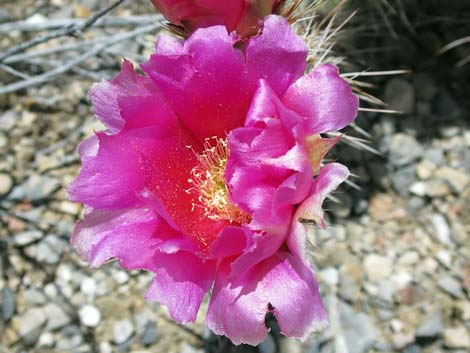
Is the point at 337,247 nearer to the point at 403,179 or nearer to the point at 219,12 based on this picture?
the point at 403,179

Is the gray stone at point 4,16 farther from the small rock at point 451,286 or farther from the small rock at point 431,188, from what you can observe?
the small rock at point 451,286

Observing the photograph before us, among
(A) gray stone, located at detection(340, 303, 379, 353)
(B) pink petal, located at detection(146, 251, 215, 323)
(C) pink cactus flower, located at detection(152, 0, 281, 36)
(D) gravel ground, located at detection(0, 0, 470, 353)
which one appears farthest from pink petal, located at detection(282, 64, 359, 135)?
(A) gray stone, located at detection(340, 303, 379, 353)

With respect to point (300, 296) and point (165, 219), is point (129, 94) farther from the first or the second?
point (300, 296)

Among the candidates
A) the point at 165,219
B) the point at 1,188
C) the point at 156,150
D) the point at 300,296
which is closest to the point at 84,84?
the point at 1,188

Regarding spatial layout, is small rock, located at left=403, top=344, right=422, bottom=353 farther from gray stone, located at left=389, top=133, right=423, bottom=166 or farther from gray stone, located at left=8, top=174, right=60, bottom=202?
gray stone, located at left=8, top=174, right=60, bottom=202

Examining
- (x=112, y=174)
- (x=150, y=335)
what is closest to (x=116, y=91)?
(x=112, y=174)

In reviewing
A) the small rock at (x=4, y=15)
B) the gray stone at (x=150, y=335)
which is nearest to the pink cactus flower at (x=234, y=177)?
the gray stone at (x=150, y=335)
